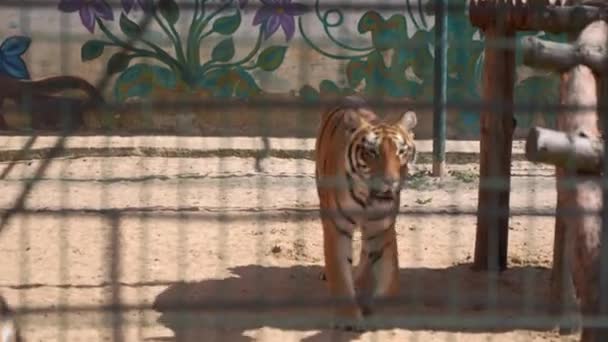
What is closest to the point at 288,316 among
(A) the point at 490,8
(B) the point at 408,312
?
(B) the point at 408,312

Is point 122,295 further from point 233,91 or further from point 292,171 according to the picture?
point 233,91

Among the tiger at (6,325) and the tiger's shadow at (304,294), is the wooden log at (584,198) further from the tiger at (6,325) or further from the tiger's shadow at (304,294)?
the tiger at (6,325)

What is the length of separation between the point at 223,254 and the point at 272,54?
3.01m

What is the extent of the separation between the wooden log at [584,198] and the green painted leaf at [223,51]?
16.2 ft

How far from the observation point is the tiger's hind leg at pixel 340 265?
14.5ft

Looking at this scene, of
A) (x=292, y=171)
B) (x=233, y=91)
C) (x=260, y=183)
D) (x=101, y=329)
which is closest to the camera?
(x=101, y=329)

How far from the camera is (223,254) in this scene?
521 centimetres

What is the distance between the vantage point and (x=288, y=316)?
4.32 meters

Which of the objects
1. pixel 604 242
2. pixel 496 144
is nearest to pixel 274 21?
pixel 496 144

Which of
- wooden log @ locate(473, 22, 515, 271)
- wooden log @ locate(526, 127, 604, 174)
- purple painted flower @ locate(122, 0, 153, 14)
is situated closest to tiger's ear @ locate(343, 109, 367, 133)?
wooden log @ locate(473, 22, 515, 271)

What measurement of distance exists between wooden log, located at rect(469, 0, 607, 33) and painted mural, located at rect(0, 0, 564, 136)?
9.57ft

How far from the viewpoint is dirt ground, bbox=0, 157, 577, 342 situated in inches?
167

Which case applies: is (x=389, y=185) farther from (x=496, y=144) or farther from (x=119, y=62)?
(x=119, y=62)

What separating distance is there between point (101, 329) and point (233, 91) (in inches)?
162
